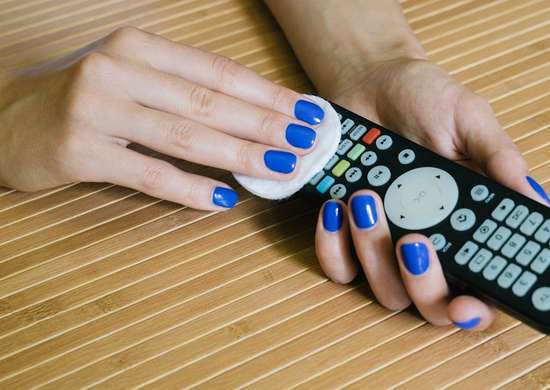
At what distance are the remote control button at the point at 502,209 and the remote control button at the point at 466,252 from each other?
27 millimetres

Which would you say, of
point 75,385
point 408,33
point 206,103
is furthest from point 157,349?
point 408,33

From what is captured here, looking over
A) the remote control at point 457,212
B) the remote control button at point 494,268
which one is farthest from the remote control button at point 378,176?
the remote control button at point 494,268

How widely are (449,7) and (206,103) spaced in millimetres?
317

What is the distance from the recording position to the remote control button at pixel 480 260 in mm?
458

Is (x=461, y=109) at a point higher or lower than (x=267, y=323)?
higher

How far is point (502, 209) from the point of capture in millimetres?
479

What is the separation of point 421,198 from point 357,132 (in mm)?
85

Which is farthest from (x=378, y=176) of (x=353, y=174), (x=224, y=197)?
(x=224, y=197)

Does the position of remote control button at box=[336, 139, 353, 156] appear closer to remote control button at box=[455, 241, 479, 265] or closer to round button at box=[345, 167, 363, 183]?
round button at box=[345, 167, 363, 183]

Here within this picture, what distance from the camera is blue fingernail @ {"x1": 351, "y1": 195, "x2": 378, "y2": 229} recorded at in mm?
473

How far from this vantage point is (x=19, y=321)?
51 centimetres

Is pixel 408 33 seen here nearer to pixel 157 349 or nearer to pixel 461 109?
pixel 461 109

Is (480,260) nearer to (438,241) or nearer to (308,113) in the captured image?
(438,241)

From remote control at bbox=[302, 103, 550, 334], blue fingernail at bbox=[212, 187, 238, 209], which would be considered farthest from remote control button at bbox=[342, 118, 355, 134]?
A: blue fingernail at bbox=[212, 187, 238, 209]
